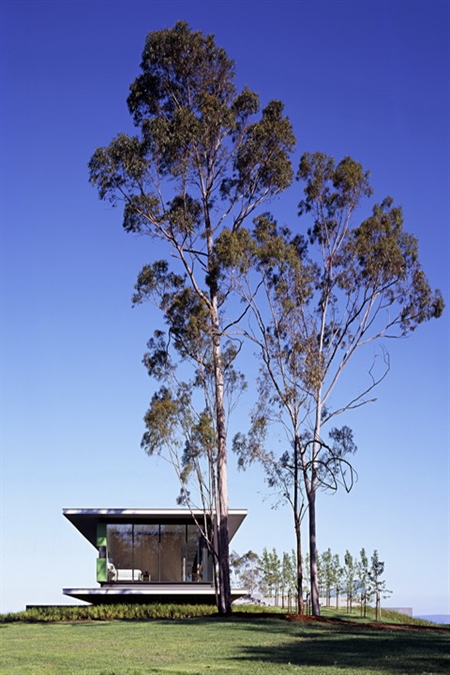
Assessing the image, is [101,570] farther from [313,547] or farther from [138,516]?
[313,547]

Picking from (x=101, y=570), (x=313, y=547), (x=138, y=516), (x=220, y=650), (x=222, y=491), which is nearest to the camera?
(x=220, y=650)

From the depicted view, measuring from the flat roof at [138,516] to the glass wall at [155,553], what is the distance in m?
0.33

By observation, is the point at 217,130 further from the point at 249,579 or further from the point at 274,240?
the point at 249,579

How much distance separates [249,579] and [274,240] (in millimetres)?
18550


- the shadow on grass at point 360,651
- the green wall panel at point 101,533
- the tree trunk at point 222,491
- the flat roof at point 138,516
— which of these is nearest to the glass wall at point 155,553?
the green wall panel at point 101,533

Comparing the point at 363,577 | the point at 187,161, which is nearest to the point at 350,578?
the point at 363,577

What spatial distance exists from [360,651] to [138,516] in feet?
53.2

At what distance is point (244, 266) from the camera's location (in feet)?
78.3

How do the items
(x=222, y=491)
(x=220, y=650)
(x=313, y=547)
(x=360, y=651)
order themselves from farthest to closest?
(x=222, y=491) → (x=313, y=547) → (x=220, y=650) → (x=360, y=651)

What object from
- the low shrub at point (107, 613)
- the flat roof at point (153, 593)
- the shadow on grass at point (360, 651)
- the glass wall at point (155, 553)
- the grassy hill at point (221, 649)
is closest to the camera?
the grassy hill at point (221, 649)

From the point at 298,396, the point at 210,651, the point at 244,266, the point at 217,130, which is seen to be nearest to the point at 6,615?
the point at 298,396

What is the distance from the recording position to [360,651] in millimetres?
12234

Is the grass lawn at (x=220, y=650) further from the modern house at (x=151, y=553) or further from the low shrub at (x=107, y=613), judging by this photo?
the modern house at (x=151, y=553)

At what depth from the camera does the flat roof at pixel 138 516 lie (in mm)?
26703
